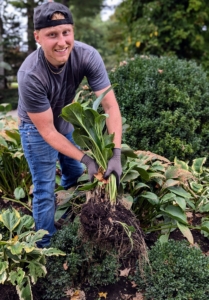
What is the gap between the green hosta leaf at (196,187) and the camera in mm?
3322

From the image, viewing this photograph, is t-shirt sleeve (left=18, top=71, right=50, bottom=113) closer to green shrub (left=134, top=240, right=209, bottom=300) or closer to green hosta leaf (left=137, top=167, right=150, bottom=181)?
green hosta leaf (left=137, top=167, right=150, bottom=181)

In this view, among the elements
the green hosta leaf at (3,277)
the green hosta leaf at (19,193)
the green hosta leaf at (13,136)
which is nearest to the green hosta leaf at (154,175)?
the green hosta leaf at (19,193)

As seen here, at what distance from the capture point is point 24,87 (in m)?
2.31

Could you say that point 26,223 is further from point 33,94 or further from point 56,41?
point 56,41

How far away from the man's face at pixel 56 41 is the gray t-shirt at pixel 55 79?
10 centimetres

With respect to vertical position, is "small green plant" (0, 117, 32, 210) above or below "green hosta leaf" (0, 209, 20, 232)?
below

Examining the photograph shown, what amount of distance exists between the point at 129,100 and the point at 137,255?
1737mm

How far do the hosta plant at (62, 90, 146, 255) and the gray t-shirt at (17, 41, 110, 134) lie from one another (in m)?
0.21

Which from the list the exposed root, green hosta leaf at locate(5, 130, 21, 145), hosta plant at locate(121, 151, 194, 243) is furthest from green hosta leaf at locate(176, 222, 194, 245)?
green hosta leaf at locate(5, 130, 21, 145)

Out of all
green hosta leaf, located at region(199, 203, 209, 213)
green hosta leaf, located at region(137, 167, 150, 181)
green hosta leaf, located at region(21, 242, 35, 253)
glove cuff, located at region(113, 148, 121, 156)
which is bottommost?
green hosta leaf, located at region(199, 203, 209, 213)

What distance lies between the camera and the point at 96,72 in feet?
8.49

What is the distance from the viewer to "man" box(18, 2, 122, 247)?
228 cm

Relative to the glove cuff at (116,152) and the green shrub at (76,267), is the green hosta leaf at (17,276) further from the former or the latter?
the glove cuff at (116,152)

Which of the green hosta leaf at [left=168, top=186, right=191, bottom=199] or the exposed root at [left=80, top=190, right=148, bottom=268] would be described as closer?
the exposed root at [left=80, top=190, right=148, bottom=268]
